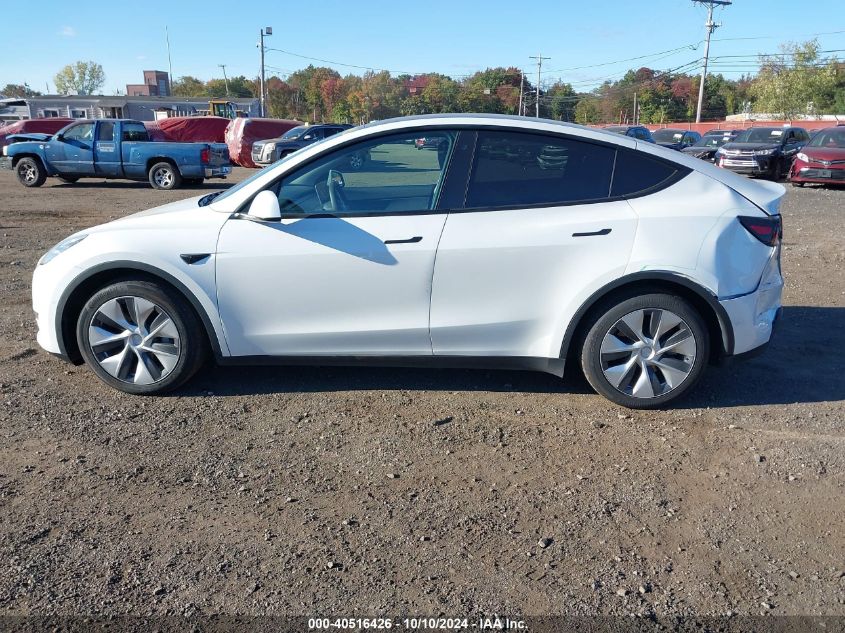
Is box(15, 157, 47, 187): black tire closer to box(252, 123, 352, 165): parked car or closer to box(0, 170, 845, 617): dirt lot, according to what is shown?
box(252, 123, 352, 165): parked car

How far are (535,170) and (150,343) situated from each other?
2608mm

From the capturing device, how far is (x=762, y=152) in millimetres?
21875

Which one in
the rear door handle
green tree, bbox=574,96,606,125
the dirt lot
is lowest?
the dirt lot

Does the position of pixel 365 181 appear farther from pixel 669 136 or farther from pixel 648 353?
pixel 669 136

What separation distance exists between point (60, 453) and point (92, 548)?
105 centimetres

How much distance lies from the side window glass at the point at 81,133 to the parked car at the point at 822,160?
62.3 ft

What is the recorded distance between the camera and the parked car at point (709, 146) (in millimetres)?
25406

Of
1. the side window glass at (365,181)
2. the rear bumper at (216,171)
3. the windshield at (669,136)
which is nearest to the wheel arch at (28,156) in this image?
the rear bumper at (216,171)

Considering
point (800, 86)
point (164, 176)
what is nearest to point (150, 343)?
point (164, 176)

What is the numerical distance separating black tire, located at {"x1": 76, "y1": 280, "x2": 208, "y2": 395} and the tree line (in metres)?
64.0

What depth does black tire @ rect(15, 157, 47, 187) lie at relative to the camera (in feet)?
64.5

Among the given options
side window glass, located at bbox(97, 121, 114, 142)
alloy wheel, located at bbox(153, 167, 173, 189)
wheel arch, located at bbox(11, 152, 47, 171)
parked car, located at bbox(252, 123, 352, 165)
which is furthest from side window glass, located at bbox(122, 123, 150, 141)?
parked car, located at bbox(252, 123, 352, 165)

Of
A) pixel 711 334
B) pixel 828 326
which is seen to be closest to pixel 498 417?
pixel 711 334

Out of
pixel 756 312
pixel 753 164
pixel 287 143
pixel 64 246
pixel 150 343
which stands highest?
pixel 287 143
